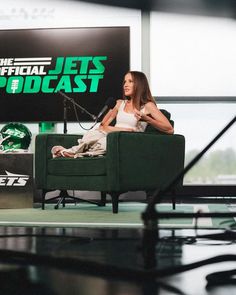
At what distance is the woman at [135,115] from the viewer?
3707 mm

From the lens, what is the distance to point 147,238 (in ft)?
3.83

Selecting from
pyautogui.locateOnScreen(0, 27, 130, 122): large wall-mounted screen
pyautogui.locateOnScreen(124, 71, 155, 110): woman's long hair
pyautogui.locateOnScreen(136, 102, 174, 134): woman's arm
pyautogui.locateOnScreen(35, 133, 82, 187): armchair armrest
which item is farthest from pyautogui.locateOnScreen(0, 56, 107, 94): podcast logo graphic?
pyautogui.locateOnScreen(136, 102, 174, 134): woman's arm

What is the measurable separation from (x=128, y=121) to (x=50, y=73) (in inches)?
79.2

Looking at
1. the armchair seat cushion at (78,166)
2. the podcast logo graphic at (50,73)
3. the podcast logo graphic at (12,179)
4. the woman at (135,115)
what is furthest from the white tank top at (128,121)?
the podcast logo graphic at (50,73)

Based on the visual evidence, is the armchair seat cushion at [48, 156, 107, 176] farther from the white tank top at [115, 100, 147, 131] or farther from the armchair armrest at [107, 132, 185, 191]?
the white tank top at [115, 100, 147, 131]

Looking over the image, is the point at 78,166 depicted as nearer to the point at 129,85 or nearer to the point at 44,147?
the point at 44,147

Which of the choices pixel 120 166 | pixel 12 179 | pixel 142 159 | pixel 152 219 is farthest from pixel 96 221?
pixel 152 219

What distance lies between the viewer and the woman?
3.71 metres

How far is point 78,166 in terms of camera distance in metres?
3.72

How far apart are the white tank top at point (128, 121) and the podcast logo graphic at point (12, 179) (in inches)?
37.3

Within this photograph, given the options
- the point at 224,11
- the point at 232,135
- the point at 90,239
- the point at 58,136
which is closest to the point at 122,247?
the point at 90,239

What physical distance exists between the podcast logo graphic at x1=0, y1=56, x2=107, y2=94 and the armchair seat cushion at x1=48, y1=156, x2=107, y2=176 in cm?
169

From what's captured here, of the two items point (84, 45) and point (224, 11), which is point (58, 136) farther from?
point (224, 11)

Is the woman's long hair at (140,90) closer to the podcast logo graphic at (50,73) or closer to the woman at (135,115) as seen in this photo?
the woman at (135,115)
